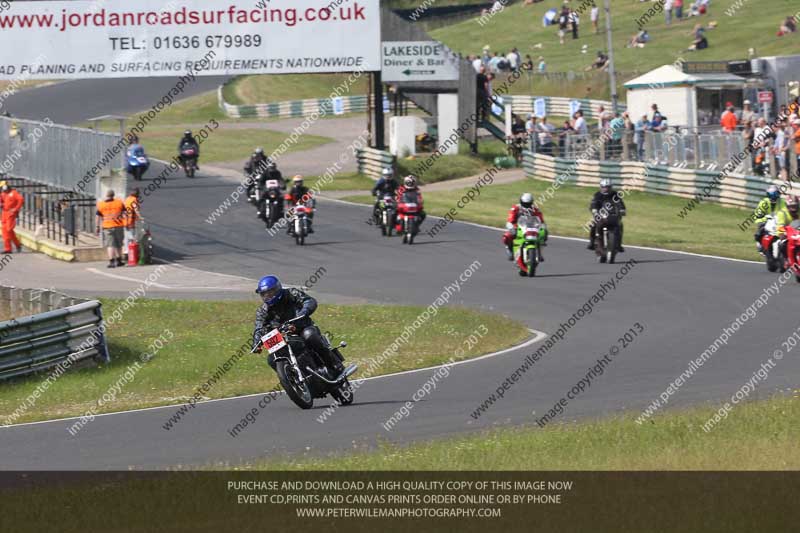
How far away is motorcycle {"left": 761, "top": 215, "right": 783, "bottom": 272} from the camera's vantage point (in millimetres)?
24181

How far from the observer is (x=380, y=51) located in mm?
42062

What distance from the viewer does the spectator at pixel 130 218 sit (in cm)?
2922

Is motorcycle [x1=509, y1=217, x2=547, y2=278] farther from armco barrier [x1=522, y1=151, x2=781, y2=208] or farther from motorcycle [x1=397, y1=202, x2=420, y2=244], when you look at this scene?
armco barrier [x1=522, y1=151, x2=781, y2=208]

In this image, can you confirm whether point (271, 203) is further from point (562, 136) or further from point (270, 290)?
point (270, 290)

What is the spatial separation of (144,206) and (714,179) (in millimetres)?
15340

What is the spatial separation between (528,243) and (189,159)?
2118 cm

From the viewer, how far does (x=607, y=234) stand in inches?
1042

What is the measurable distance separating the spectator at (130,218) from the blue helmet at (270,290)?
52.5 feet

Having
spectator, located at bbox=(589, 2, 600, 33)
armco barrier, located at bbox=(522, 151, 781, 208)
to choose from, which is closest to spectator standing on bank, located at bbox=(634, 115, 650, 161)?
armco barrier, located at bbox=(522, 151, 781, 208)

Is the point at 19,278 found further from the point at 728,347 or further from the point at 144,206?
the point at 728,347

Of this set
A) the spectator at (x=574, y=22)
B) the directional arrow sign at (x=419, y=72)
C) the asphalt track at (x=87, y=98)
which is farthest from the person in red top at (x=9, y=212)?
the spectator at (x=574, y=22)

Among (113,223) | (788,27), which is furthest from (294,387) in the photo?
(788,27)

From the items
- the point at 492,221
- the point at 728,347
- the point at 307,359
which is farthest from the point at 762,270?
the point at 307,359

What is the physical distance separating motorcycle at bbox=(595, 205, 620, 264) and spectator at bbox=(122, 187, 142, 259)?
378 inches
